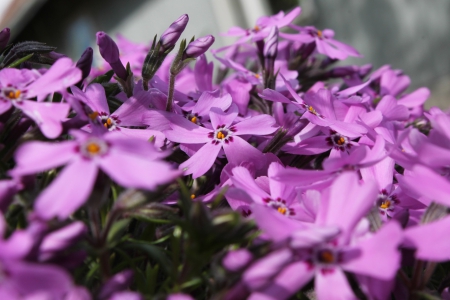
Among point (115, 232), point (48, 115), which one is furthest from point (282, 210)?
point (48, 115)

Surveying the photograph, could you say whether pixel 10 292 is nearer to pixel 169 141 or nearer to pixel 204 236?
pixel 204 236

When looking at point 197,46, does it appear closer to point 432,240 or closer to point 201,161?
point 201,161

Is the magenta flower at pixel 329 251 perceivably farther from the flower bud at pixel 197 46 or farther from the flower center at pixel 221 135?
the flower bud at pixel 197 46

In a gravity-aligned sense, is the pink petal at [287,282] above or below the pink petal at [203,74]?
above

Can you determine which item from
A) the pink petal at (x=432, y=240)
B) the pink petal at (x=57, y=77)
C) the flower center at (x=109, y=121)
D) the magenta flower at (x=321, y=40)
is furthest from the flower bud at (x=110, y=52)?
the pink petal at (x=432, y=240)

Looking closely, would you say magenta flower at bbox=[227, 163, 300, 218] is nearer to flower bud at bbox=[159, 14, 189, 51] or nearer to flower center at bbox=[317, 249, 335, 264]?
flower center at bbox=[317, 249, 335, 264]

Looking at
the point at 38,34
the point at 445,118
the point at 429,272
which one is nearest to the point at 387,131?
the point at 445,118
